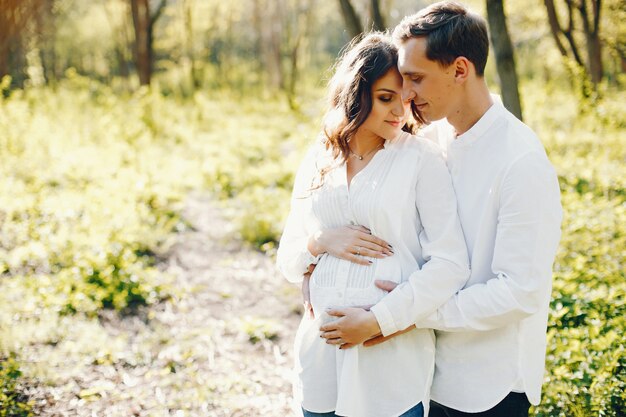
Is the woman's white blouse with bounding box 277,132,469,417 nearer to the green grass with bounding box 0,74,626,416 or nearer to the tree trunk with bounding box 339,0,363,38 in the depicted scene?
the green grass with bounding box 0,74,626,416

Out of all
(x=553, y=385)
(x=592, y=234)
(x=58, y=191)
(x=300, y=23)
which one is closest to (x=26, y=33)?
(x=58, y=191)

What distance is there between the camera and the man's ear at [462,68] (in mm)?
2080

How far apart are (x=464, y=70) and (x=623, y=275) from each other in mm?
3394

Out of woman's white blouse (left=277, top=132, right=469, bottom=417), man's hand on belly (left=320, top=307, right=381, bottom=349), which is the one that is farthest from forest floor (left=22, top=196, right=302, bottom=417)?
man's hand on belly (left=320, top=307, right=381, bottom=349)

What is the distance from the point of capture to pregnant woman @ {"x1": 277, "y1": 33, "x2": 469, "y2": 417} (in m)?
2.06

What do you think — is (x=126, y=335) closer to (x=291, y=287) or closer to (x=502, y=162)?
(x=291, y=287)

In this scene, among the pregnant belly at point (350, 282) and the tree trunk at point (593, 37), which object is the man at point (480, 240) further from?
the tree trunk at point (593, 37)

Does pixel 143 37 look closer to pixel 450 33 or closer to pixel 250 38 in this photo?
pixel 450 33

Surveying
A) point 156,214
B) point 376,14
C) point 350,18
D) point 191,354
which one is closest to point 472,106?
point 191,354

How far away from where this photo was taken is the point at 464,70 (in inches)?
82.7

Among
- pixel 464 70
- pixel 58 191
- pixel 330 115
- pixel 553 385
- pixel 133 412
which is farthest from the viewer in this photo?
pixel 58 191

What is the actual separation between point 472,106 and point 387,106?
12.2 inches

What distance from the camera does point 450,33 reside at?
6.76ft

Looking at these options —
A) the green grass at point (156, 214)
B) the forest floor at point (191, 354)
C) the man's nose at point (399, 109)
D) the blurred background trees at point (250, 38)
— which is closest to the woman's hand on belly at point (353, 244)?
the man's nose at point (399, 109)
